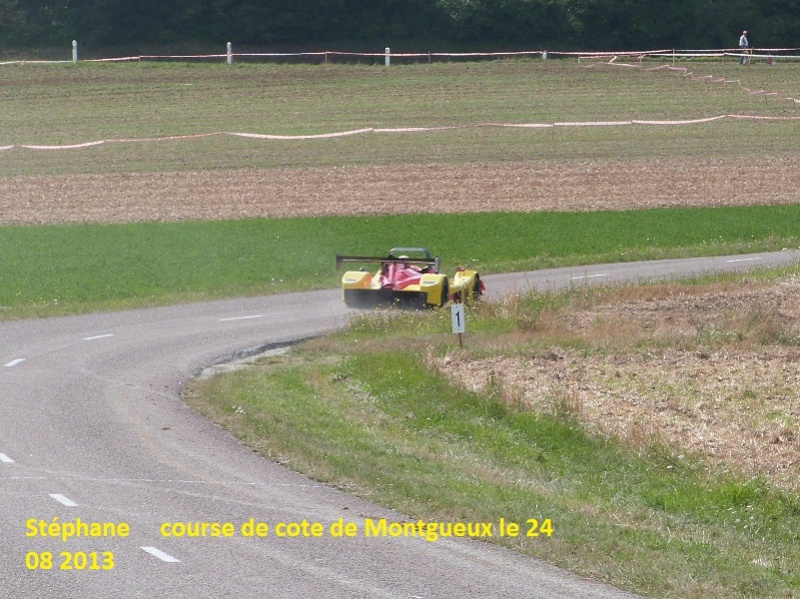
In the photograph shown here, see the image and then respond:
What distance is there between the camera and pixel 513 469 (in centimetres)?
1260

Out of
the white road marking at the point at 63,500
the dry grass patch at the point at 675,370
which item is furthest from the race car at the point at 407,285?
the white road marking at the point at 63,500

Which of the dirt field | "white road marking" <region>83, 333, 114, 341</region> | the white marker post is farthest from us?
the dirt field

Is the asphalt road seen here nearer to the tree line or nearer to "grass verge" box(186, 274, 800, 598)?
"grass verge" box(186, 274, 800, 598)

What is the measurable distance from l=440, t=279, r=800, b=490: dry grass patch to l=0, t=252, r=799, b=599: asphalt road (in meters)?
4.29

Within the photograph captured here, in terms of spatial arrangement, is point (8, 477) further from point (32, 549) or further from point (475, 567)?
point (475, 567)

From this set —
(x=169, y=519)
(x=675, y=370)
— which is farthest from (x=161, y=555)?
(x=675, y=370)

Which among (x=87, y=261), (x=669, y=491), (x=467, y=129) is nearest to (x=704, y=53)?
(x=467, y=129)

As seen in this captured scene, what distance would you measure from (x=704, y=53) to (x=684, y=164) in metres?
30.2

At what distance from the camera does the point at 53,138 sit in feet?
159

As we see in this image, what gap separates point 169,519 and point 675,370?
9458 millimetres

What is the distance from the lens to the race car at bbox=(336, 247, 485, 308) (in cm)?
2142

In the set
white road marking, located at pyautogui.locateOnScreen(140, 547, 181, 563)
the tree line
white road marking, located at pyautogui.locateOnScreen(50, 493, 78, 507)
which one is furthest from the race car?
the tree line

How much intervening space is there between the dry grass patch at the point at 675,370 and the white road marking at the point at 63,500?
614 centimetres

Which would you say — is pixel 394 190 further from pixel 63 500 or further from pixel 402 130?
pixel 63 500
